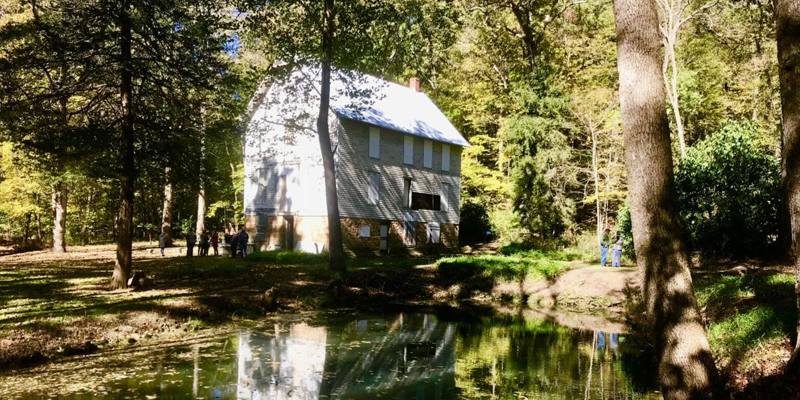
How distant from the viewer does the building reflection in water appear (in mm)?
8749

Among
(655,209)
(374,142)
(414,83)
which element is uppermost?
(414,83)

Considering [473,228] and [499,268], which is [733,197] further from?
[473,228]

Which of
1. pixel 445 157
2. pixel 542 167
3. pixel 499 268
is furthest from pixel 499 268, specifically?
pixel 445 157

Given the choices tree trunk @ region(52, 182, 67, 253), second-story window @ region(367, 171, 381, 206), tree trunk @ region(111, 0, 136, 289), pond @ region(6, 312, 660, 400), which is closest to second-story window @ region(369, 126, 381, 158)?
second-story window @ region(367, 171, 381, 206)

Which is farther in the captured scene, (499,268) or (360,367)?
(499,268)

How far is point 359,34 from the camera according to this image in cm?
2108

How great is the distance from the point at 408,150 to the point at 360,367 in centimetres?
2575

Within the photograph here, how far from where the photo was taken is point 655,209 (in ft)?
18.3

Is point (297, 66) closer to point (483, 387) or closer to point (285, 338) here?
point (285, 338)

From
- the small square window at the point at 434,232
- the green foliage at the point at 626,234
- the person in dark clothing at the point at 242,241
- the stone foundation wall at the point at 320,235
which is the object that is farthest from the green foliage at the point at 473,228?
the person in dark clothing at the point at 242,241

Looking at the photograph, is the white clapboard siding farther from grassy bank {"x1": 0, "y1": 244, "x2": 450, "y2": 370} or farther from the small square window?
grassy bank {"x1": 0, "y1": 244, "x2": 450, "y2": 370}

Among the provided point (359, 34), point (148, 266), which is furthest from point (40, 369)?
point (359, 34)

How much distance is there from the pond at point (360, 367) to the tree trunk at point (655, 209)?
12.2 ft

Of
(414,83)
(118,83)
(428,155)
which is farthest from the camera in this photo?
(414,83)
